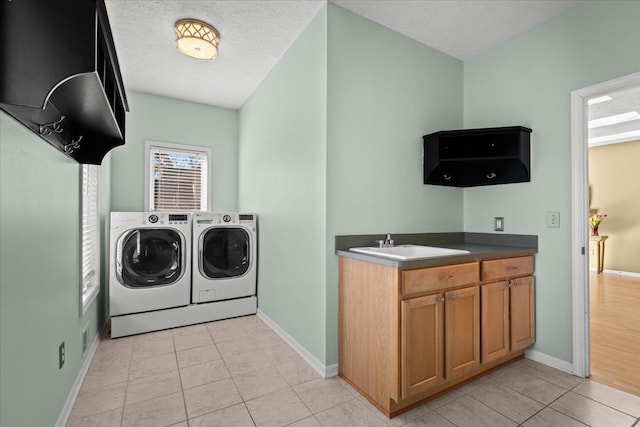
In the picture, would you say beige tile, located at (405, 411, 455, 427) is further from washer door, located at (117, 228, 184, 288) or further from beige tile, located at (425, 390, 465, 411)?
washer door, located at (117, 228, 184, 288)

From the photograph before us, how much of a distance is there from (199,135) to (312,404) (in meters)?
3.59

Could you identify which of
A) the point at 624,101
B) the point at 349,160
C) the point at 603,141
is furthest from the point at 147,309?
the point at 603,141

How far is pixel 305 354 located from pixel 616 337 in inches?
109

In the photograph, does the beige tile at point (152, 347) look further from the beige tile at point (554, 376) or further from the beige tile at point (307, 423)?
the beige tile at point (554, 376)

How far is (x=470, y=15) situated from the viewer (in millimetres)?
2266

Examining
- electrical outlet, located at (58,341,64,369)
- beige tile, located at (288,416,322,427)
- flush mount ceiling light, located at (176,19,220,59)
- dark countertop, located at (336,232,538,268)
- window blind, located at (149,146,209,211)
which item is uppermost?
flush mount ceiling light, located at (176,19,220,59)

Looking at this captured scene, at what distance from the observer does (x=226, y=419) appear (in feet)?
5.55

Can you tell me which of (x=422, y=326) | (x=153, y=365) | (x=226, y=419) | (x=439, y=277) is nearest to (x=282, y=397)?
(x=226, y=419)

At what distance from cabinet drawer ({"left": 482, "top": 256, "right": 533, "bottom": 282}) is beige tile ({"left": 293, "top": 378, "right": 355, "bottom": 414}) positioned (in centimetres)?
121

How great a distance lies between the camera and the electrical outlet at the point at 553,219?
2.25 meters

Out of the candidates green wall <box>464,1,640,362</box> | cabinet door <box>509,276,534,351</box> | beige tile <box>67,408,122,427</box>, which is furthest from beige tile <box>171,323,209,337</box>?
green wall <box>464,1,640,362</box>

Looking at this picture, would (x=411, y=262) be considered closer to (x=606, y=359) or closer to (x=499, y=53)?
(x=606, y=359)

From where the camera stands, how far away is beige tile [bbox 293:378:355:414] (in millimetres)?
1814

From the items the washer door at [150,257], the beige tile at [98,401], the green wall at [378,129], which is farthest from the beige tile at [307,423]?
the washer door at [150,257]
